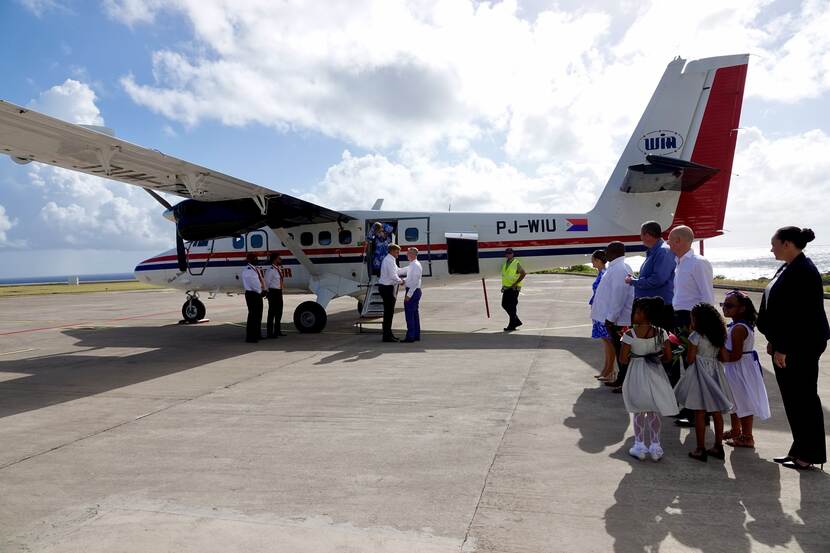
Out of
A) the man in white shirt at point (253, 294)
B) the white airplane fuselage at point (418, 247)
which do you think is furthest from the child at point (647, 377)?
the man in white shirt at point (253, 294)

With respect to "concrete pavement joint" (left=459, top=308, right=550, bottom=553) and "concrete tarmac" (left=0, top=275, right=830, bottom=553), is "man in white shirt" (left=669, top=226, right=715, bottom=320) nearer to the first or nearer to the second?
"concrete tarmac" (left=0, top=275, right=830, bottom=553)

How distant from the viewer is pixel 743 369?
4.32 metres

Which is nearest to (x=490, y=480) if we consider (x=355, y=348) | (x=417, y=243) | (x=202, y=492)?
(x=202, y=492)

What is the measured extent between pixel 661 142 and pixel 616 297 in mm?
6509

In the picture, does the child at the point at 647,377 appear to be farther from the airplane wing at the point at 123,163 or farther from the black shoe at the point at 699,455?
the airplane wing at the point at 123,163

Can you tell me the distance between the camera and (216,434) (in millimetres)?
4824

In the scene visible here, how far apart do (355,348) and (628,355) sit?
21.2ft

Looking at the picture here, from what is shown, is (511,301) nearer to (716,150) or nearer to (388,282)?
(388,282)

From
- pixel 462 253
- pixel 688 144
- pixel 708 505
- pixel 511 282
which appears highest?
pixel 688 144

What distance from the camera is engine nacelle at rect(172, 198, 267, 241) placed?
12.2 meters

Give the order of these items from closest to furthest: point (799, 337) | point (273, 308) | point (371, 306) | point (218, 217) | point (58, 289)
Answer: point (799, 337), point (273, 308), point (371, 306), point (218, 217), point (58, 289)

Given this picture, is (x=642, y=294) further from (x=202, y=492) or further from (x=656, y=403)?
(x=202, y=492)

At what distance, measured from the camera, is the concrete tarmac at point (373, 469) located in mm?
2916

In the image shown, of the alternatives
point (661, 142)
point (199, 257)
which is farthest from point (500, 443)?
point (199, 257)
